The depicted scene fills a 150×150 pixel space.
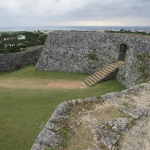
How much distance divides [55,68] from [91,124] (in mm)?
13885

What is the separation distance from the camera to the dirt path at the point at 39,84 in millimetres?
14469

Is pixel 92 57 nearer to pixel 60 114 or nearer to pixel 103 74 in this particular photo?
pixel 103 74

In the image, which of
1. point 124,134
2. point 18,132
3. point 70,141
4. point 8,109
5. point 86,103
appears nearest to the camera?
point 70,141

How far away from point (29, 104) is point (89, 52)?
8.89 meters

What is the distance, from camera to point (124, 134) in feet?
18.0

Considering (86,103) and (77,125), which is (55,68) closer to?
(86,103)

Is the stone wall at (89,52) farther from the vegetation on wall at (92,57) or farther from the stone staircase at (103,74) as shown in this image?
the stone staircase at (103,74)

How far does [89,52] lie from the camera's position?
1784cm

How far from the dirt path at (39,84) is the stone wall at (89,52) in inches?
118

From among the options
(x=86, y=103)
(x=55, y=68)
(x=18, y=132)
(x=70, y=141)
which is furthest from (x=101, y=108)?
(x=55, y=68)

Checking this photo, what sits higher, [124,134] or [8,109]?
[124,134]

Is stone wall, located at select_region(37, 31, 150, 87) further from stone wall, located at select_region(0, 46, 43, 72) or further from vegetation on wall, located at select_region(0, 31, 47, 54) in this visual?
vegetation on wall, located at select_region(0, 31, 47, 54)

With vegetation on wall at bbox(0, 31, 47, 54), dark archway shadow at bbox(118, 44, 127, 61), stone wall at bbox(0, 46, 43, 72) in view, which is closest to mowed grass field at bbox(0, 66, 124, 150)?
dark archway shadow at bbox(118, 44, 127, 61)

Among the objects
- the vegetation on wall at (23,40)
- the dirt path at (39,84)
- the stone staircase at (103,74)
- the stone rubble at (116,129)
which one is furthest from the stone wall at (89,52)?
the vegetation on wall at (23,40)
